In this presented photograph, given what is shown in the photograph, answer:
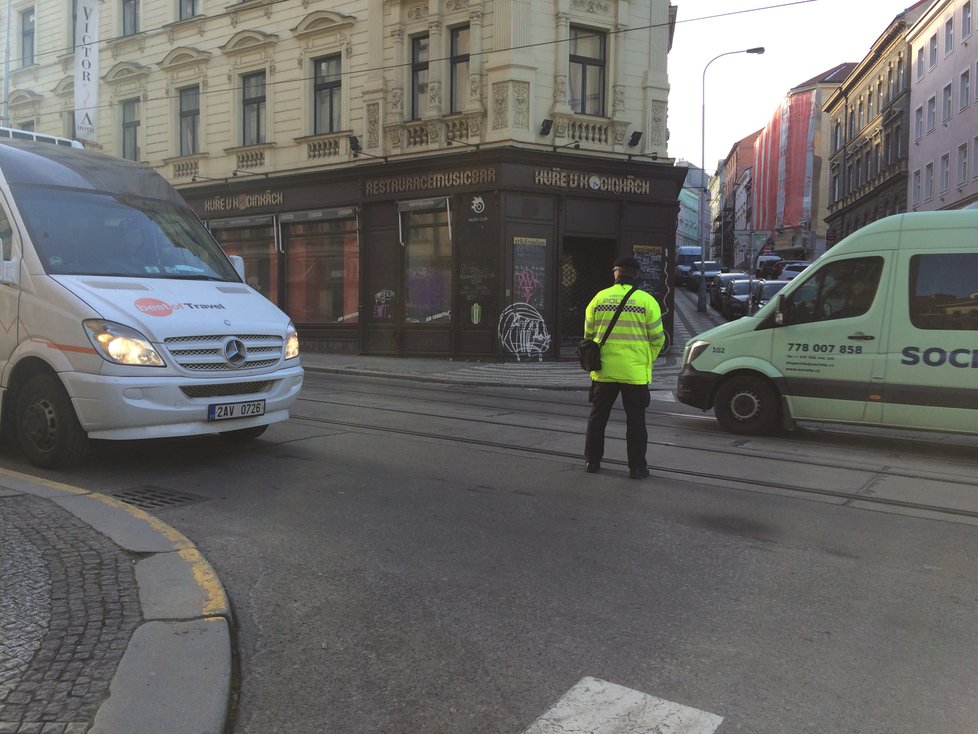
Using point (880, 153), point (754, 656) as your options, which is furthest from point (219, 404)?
point (880, 153)

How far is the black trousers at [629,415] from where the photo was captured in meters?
6.57

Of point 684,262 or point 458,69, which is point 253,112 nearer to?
point 458,69

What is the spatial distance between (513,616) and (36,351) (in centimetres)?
446

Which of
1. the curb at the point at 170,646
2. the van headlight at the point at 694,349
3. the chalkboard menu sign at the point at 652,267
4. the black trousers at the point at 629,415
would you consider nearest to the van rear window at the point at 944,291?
the van headlight at the point at 694,349

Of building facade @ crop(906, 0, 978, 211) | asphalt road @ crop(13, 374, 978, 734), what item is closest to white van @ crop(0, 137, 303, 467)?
asphalt road @ crop(13, 374, 978, 734)

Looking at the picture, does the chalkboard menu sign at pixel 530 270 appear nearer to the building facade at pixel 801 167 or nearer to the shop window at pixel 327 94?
the shop window at pixel 327 94

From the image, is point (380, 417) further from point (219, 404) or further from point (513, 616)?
point (513, 616)

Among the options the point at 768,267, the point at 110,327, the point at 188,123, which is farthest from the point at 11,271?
the point at 768,267

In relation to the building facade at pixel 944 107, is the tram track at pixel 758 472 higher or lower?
lower

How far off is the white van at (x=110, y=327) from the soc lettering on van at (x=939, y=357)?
6075 millimetres

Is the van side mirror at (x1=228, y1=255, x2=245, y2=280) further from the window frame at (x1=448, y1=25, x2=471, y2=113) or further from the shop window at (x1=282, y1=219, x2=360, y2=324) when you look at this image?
the shop window at (x1=282, y1=219, x2=360, y2=324)

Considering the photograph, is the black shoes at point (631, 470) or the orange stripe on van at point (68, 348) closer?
the orange stripe on van at point (68, 348)

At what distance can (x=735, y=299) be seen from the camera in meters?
27.8

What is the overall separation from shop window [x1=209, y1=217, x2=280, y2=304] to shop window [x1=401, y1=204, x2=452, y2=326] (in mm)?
4560
